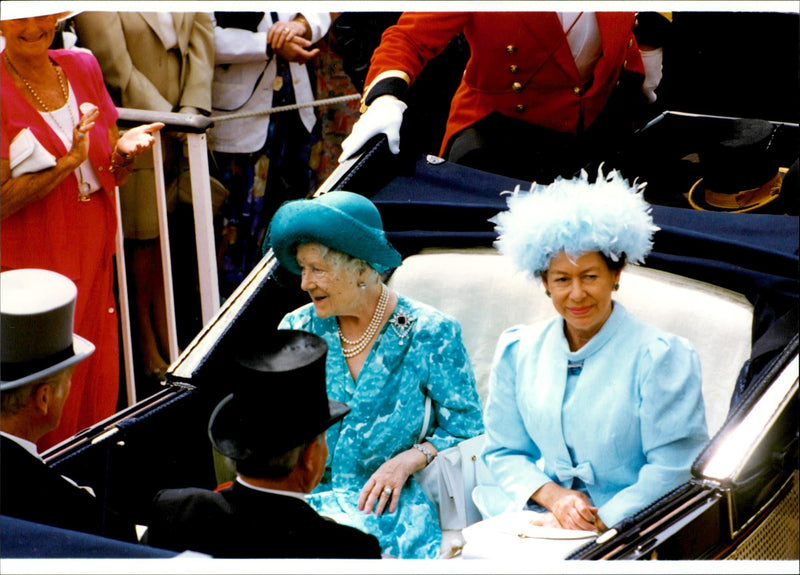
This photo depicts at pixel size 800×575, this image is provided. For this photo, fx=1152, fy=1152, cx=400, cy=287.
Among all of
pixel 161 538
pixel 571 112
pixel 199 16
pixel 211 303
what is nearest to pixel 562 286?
pixel 161 538

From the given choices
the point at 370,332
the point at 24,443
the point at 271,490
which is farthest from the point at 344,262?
the point at 24,443

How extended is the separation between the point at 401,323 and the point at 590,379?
54 centimetres

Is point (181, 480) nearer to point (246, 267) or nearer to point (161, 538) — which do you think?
Answer: point (161, 538)

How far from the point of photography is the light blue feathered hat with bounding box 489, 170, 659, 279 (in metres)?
2.41

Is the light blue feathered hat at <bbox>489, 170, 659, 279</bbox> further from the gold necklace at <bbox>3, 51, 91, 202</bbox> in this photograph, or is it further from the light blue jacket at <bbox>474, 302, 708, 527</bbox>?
the gold necklace at <bbox>3, 51, 91, 202</bbox>

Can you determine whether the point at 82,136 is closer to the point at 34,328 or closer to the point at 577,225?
the point at 34,328

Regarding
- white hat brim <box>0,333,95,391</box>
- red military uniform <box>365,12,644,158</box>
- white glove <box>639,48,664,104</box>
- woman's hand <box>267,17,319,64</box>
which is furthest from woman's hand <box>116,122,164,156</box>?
white glove <box>639,48,664,104</box>

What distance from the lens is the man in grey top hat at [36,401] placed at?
88.4 inches

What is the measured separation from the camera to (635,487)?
248 cm

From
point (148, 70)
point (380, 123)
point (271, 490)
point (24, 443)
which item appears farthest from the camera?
point (148, 70)

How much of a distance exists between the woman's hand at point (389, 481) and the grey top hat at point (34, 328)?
2.44 ft

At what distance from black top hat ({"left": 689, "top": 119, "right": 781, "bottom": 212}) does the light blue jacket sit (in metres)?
1.47

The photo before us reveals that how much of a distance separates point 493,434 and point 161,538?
844 mm

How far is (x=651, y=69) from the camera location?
13.3ft
